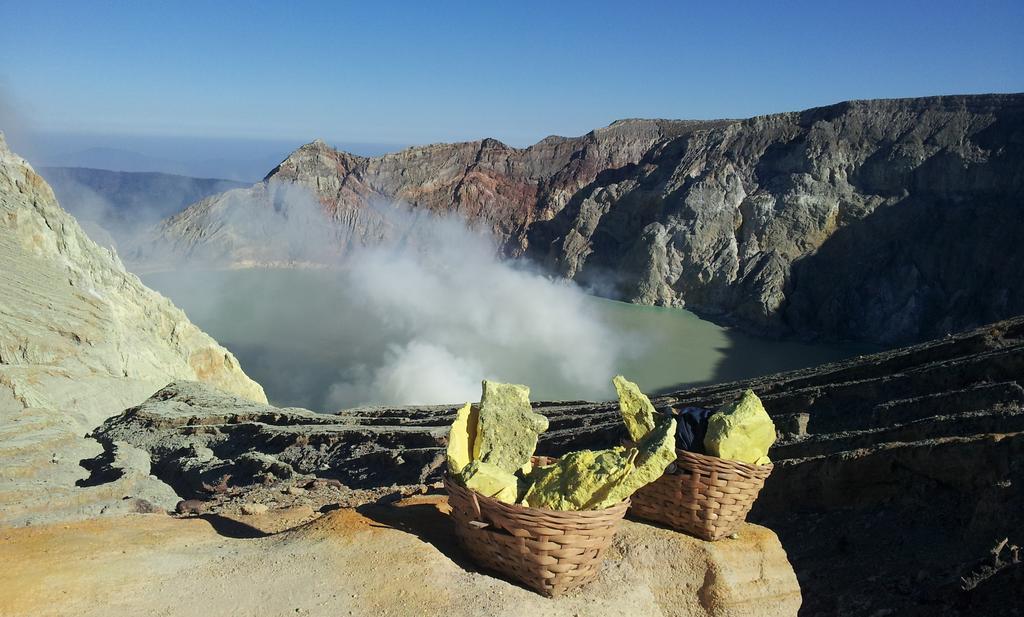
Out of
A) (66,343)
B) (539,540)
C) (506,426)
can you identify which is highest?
(506,426)

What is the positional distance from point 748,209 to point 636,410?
4152 centimetres

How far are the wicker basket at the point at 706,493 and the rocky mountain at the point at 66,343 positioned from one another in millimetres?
7875

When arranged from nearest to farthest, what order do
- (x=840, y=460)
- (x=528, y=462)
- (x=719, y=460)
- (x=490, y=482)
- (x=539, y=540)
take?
(x=539, y=540)
(x=490, y=482)
(x=719, y=460)
(x=528, y=462)
(x=840, y=460)

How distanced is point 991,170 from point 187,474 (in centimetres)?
3974

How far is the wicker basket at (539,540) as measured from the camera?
4.16 metres

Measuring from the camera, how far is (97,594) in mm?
4113

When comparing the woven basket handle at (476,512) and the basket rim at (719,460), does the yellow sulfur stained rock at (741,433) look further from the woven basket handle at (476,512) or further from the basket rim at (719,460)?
the woven basket handle at (476,512)

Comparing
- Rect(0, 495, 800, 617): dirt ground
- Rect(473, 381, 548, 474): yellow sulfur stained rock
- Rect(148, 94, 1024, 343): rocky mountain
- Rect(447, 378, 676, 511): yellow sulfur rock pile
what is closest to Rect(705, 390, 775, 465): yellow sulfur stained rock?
Rect(447, 378, 676, 511): yellow sulfur rock pile

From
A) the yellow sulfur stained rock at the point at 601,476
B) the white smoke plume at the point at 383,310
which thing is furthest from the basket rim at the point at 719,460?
the white smoke plume at the point at 383,310

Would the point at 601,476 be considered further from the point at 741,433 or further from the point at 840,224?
the point at 840,224

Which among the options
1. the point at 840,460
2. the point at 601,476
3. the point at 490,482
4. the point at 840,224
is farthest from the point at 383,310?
the point at 601,476

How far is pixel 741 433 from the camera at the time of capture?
5023 mm

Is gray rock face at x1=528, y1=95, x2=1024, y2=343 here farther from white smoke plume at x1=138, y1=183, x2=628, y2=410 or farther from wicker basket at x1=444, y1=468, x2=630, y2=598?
wicker basket at x1=444, y1=468, x2=630, y2=598

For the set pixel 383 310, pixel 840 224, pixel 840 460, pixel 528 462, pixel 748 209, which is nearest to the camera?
pixel 528 462
